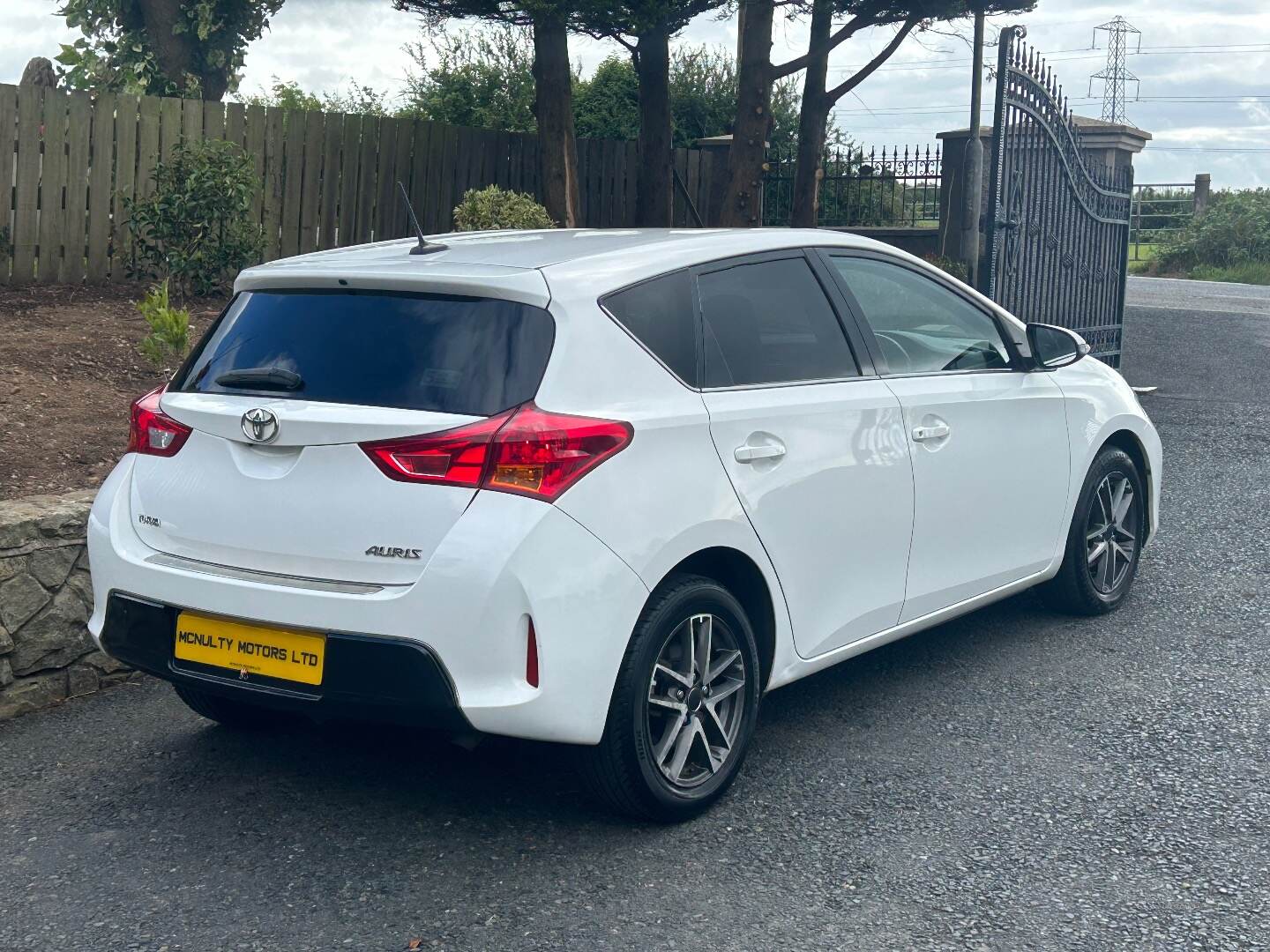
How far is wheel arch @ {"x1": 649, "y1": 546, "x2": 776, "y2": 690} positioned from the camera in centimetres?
410

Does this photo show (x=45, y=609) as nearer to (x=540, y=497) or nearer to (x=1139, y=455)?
(x=540, y=497)

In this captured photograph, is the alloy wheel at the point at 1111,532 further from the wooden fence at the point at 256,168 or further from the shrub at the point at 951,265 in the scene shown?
the shrub at the point at 951,265

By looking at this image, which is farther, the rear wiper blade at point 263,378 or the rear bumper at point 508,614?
the rear wiper blade at point 263,378

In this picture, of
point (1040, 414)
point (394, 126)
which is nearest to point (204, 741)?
point (1040, 414)

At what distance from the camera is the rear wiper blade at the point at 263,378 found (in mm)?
3920

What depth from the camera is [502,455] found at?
11.8ft

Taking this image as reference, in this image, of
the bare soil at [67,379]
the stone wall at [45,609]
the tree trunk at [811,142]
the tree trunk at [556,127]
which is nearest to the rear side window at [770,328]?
the stone wall at [45,609]

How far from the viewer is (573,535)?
3615 mm

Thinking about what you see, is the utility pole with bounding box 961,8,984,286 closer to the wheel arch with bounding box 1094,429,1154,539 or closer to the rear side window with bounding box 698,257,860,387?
the wheel arch with bounding box 1094,429,1154,539

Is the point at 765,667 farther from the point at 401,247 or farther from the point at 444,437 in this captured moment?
the point at 401,247

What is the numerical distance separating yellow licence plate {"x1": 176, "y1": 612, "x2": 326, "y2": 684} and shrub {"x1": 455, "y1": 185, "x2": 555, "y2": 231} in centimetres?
919

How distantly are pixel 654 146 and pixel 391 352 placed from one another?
42.0 feet

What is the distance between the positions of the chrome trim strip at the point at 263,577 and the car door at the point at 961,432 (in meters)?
2.04

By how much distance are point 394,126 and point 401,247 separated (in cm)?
1045
